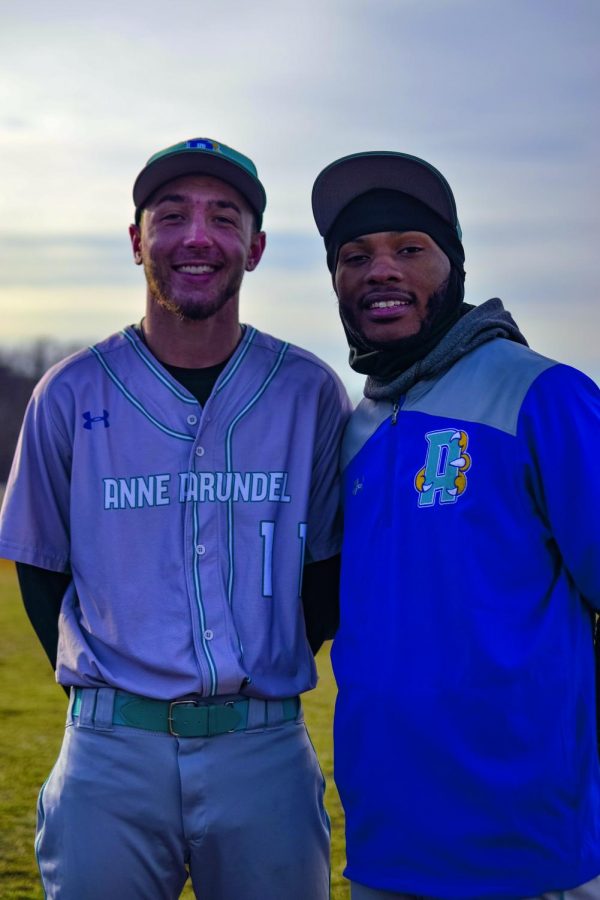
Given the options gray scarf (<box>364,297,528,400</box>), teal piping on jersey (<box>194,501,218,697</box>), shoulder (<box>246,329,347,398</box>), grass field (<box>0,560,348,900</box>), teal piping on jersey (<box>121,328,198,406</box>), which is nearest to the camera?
gray scarf (<box>364,297,528,400</box>)

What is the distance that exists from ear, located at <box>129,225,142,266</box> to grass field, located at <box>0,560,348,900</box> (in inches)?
100

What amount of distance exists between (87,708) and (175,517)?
54 cm

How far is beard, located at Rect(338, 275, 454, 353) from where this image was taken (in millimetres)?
2664

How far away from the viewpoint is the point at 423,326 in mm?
2670

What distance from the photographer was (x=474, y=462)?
7.94 feet

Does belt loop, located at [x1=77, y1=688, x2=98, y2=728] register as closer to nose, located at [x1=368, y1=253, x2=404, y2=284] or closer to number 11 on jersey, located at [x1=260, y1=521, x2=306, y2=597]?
number 11 on jersey, located at [x1=260, y1=521, x2=306, y2=597]

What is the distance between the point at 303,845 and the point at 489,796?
2.25ft

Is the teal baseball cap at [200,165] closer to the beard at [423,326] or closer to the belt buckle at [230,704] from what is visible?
the beard at [423,326]

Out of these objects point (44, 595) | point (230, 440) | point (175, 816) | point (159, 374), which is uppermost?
point (159, 374)

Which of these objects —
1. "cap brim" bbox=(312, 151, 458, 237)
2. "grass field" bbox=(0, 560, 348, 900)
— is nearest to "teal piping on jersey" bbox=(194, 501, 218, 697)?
"cap brim" bbox=(312, 151, 458, 237)

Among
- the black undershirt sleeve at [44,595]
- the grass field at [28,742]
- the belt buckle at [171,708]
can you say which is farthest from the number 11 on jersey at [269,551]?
the grass field at [28,742]

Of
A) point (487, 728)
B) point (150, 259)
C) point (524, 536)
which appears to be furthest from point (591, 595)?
point (150, 259)

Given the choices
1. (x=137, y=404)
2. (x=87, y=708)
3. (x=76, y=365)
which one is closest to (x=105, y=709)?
(x=87, y=708)

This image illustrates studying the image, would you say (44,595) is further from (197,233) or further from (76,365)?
(197,233)
